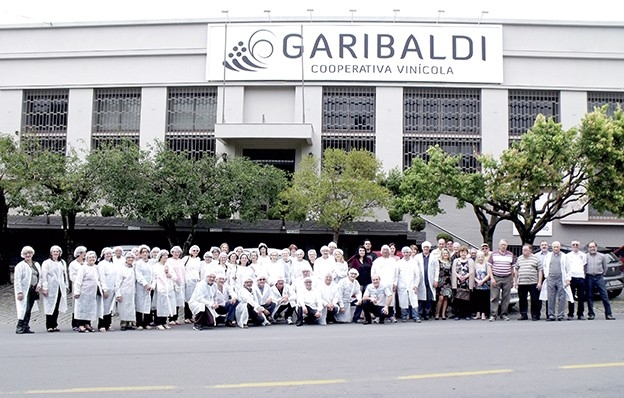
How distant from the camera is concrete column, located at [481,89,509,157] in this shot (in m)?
28.0

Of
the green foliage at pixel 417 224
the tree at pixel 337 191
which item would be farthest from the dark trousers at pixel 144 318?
the green foliage at pixel 417 224

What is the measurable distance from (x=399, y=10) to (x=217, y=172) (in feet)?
44.2

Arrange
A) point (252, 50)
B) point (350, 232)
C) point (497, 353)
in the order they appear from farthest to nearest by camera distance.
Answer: point (252, 50), point (350, 232), point (497, 353)

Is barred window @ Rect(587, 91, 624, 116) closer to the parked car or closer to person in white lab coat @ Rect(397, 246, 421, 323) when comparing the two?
the parked car

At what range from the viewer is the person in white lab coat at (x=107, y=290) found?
12094 millimetres

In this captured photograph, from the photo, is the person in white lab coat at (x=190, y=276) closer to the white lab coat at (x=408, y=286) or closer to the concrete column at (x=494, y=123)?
the white lab coat at (x=408, y=286)

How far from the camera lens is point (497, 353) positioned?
27.9 feet

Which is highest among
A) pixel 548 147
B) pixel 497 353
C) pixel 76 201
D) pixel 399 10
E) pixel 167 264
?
pixel 399 10

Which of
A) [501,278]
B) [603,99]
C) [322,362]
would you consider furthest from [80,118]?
[603,99]

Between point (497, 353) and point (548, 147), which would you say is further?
point (548, 147)

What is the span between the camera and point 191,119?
28969 mm

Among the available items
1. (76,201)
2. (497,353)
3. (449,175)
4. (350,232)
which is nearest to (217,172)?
(76,201)

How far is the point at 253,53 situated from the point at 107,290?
60.7 feet

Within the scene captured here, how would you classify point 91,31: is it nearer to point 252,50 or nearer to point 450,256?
point 252,50
